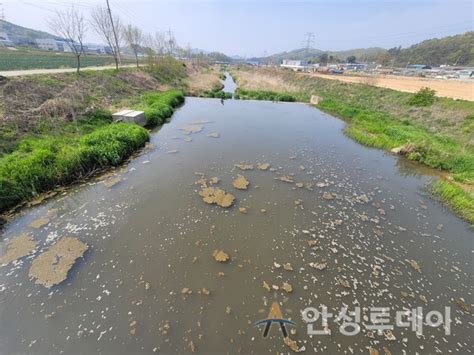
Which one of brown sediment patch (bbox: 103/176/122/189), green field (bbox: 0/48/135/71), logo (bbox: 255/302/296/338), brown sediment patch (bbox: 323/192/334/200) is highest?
green field (bbox: 0/48/135/71)

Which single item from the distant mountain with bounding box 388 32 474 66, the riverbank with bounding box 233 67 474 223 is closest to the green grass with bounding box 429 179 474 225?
the riverbank with bounding box 233 67 474 223

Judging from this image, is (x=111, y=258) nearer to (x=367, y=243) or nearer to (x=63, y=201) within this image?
(x=63, y=201)

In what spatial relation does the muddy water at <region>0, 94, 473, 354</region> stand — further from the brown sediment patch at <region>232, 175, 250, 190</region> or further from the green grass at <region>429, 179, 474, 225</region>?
the green grass at <region>429, 179, 474, 225</region>

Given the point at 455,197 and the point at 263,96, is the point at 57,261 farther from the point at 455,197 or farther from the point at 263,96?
the point at 263,96

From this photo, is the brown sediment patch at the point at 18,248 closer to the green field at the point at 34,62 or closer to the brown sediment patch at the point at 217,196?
the brown sediment patch at the point at 217,196

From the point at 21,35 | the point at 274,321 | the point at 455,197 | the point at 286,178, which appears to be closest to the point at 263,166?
the point at 286,178

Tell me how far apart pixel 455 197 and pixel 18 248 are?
48.8ft

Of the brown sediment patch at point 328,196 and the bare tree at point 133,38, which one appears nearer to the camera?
the brown sediment patch at point 328,196

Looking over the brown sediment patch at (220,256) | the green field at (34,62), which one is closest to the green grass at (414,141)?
the brown sediment patch at (220,256)

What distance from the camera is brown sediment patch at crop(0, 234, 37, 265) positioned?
17.5 ft

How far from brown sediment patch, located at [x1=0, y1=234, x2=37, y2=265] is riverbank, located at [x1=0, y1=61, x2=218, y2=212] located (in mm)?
1824

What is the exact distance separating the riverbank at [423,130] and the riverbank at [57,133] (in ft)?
48.8

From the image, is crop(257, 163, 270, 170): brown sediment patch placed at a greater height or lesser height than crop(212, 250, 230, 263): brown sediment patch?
greater

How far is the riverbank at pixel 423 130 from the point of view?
9.77m
